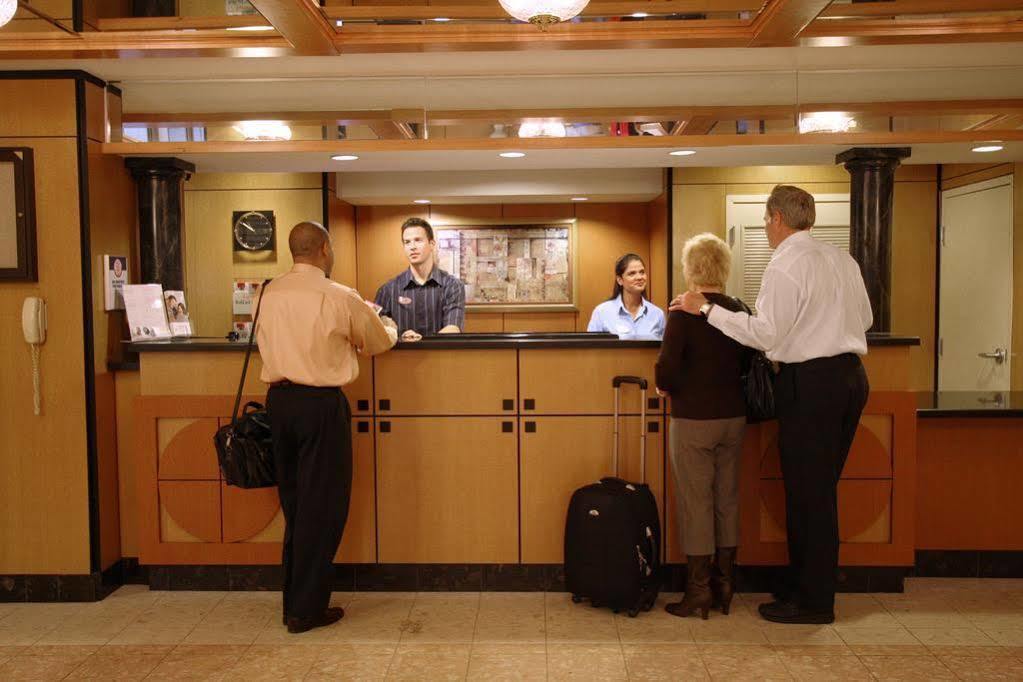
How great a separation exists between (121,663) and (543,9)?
10.1ft

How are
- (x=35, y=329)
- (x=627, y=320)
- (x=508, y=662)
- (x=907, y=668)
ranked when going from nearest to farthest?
(x=907, y=668) → (x=508, y=662) → (x=35, y=329) → (x=627, y=320)

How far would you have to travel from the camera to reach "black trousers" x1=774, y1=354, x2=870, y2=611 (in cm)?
398

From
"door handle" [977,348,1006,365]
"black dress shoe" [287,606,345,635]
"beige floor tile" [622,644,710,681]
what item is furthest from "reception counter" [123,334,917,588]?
"door handle" [977,348,1006,365]

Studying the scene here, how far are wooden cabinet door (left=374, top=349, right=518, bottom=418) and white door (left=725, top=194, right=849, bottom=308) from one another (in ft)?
11.1

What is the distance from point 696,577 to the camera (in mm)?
4207

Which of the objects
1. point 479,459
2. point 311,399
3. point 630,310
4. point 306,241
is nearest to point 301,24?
point 306,241

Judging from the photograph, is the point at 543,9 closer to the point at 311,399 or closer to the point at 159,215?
the point at 311,399

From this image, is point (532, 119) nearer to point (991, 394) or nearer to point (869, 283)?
point (869, 283)

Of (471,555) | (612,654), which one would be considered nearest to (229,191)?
(471,555)

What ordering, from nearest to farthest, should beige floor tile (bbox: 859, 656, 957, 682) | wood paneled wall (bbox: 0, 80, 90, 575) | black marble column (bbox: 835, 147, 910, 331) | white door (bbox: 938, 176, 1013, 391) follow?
beige floor tile (bbox: 859, 656, 957, 682), wood paneled wall (bbox: 0, 80, 90, 575), black marble column (bbox: 835, 147, 910, 331), white door (bbox: 938, 176, 1013, 391)

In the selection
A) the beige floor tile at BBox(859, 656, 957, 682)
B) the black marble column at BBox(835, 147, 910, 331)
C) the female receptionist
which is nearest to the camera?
the beige floor tile at BBox(859, 656, 957, 682)

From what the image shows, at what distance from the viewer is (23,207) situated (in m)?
4.46

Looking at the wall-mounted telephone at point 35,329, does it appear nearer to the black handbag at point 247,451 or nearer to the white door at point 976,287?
the black handbag at point 247,451

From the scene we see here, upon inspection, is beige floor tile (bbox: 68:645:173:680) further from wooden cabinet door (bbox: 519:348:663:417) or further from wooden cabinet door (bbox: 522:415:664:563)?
wooden cabinet door (bbox: 519:348:663:417)
